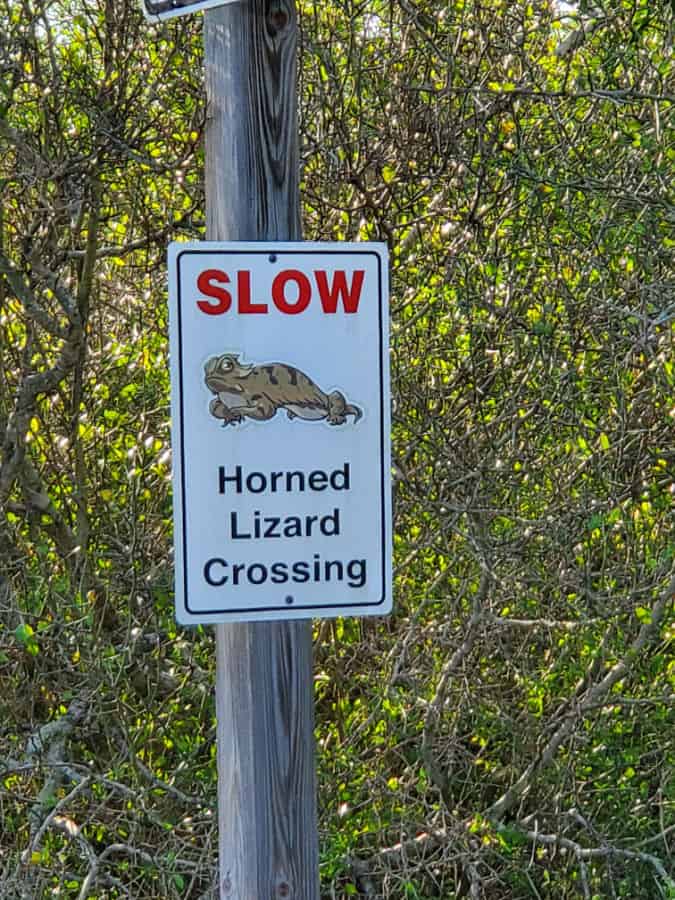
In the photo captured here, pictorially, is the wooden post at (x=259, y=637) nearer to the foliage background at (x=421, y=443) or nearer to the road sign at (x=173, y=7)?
the road sign at (x=173, y=7)

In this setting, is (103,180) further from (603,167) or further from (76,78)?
(603,167)

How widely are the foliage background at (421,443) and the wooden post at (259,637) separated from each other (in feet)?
6.25

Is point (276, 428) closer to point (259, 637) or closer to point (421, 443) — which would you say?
→ point (259, 637)

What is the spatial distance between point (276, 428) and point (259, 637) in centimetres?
35

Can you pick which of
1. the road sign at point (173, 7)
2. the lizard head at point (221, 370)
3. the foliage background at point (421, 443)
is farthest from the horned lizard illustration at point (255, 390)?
the foliage background at point (421, 443)

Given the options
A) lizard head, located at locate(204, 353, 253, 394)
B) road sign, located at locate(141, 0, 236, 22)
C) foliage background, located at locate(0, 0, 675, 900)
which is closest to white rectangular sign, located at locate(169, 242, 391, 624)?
lizard head, located at locate(204, 353, 253, 394)

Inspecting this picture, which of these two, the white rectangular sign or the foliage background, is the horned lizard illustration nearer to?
the white rectangular sign

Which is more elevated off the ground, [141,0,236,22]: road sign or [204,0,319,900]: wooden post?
[141,0,236,22]: road sign

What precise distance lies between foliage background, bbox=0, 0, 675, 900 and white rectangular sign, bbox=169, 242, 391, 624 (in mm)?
1969

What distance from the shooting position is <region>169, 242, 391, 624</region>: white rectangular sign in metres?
2.01

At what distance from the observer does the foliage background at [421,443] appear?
4.04 m

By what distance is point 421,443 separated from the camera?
417 cm

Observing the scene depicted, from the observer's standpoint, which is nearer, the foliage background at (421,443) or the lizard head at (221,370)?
the lizard head at (221,370)

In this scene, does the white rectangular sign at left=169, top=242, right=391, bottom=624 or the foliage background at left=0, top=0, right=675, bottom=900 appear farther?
the foliage background at left=0, top=0, right=675, bottom=900
